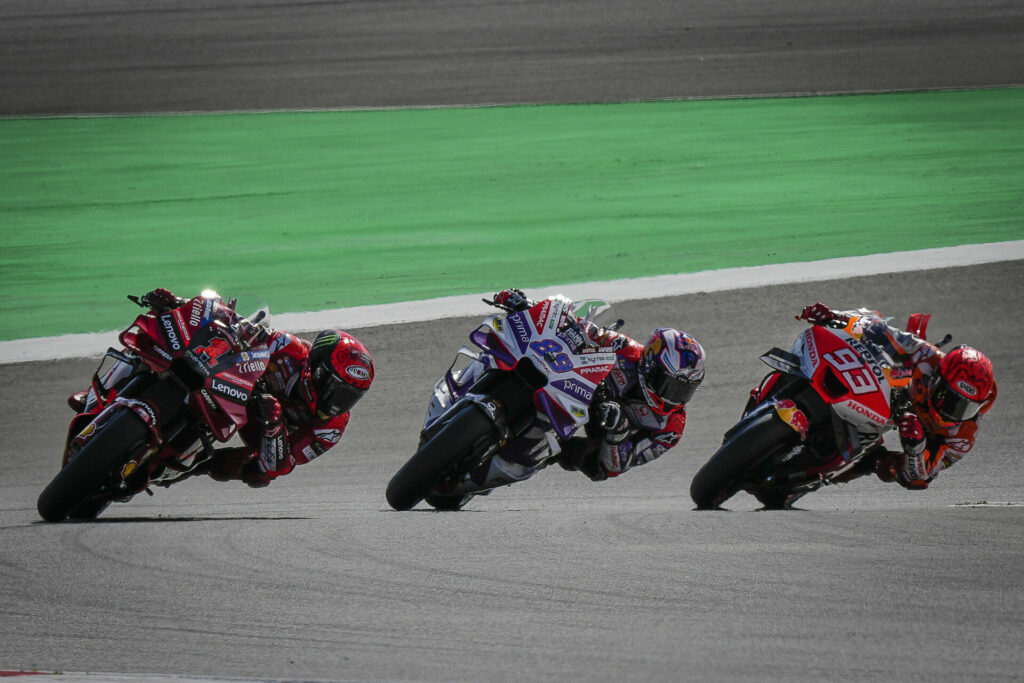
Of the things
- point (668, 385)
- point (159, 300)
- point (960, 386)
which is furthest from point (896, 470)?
point (159, 300)

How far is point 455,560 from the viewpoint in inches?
199

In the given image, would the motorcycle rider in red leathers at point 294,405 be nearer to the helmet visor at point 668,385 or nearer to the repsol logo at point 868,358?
the helmet visor at point 668,385

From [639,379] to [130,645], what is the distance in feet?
11.9

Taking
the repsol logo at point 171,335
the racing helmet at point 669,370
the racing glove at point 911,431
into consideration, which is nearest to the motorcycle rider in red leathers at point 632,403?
the racing helmet at point 669,370

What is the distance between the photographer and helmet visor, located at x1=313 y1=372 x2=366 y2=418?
7.07 m

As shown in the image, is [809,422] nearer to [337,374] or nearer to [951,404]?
[951,404]

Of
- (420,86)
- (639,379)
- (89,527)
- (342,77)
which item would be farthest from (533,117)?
(89,527)

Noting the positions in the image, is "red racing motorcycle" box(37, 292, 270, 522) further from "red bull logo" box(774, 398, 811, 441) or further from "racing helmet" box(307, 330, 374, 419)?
"red bull logo" box(774, 398, 811, 441)

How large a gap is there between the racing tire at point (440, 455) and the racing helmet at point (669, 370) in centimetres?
119

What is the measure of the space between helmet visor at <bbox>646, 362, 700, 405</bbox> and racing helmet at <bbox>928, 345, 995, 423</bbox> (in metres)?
1.24

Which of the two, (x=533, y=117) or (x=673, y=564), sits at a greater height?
(x=673, y=564)

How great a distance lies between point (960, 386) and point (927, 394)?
0.21 metres

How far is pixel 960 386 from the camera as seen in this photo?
675cm

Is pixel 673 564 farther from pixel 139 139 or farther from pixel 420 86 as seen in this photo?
pixel 420 86
